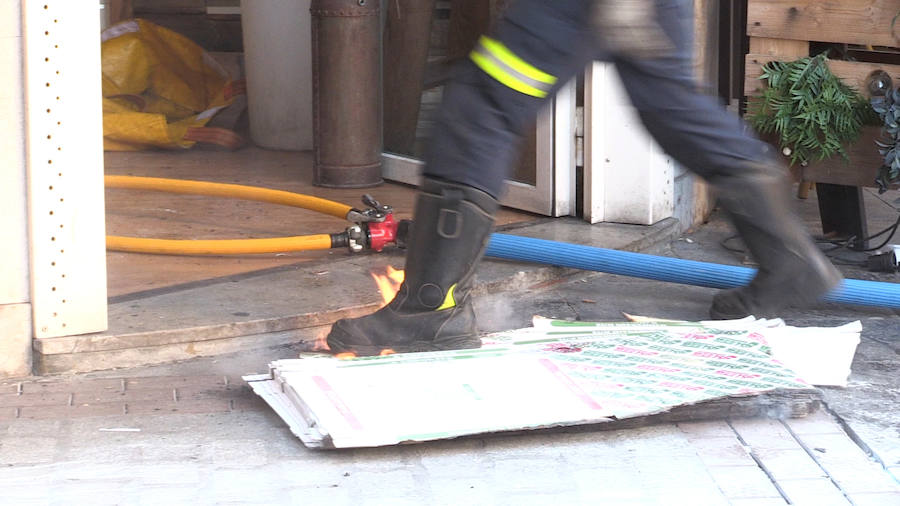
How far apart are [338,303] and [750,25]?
5.41 feet

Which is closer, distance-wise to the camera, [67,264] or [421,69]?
[67,264]

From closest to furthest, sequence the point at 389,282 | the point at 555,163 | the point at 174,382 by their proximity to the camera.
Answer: the point at 174,382, the point at 389,282, the point at 555,163

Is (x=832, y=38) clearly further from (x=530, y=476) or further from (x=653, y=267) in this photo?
(x=530, y=476)

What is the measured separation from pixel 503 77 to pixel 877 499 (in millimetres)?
1042

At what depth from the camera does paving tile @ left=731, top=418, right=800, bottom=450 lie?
2352 mm

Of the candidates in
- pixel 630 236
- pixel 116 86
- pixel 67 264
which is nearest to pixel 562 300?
pixel 630 236

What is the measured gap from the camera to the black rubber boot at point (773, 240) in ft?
8.75

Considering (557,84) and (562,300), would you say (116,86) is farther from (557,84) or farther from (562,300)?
(557,84)

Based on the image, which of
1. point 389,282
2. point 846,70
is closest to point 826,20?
point 846,70

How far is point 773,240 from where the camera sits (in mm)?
2717

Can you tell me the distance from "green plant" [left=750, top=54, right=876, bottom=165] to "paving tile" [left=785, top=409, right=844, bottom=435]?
1.41 m

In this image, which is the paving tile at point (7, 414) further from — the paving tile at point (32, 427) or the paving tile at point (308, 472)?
the paving tile at point (308, 472)

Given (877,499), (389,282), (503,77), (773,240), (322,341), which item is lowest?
(877,499)

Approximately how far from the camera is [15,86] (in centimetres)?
255
